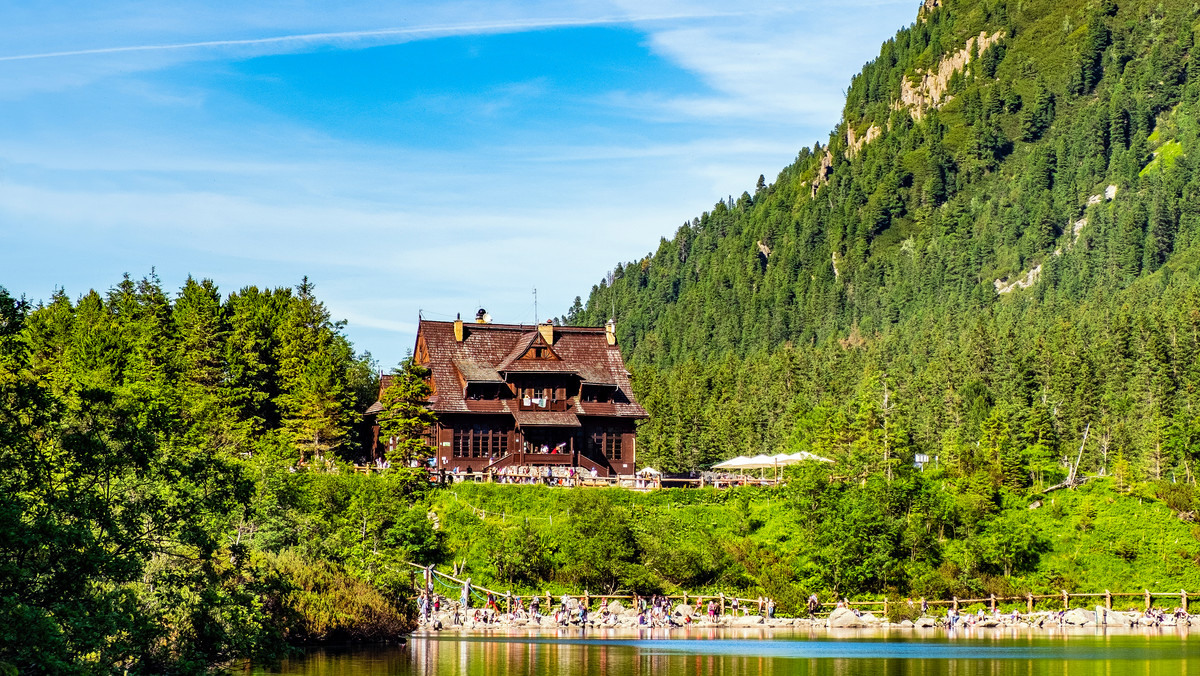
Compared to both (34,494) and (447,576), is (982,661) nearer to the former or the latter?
(447,576)

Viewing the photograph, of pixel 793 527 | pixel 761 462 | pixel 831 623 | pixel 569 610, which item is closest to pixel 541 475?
pixel 761 462

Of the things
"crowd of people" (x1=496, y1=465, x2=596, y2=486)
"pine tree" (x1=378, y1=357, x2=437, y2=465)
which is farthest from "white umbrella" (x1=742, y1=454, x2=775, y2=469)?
"pine tree" (x1=378, y1=357, x2=437, y2=465)

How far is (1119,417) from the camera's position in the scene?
289ft

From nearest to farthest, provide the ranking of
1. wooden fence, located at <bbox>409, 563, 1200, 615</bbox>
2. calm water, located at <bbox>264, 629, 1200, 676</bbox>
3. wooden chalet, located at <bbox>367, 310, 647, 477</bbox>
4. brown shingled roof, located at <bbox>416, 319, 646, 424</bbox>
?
calm water, located at <bbox>264, 629, 1200, 676</bbox> < wooden fence, located at <bbox>409, 563, 1200, 615</bbox> < wooden chalet, located at <bbox>367, 310, 647, 477</bbox> < brown shingled roof, located at <bbox>416, 319, 646, 424</bbox>

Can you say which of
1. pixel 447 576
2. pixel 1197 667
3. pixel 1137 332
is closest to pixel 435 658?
pixel 447 576

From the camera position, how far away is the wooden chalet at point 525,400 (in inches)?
2950

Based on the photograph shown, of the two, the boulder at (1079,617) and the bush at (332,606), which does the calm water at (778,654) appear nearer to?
the bush at (332,606)

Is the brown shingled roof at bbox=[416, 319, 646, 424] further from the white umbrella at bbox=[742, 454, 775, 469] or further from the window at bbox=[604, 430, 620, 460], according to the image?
the white umbrella at bbox=[742, 454, 775, 469]

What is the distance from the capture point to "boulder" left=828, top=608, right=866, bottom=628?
2243 inches

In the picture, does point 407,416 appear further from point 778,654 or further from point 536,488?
point 778,654

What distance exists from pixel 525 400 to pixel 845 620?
2465 cm

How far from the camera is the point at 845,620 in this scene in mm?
57062

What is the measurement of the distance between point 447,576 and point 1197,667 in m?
28.7

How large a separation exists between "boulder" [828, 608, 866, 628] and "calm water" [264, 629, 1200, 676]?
78.0 inches
